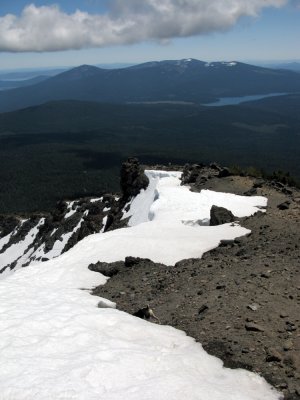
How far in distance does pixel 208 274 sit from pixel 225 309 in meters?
3.75

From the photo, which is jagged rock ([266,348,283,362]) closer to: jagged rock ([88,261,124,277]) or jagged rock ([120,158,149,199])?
jagged rock ([88,261,124,277])

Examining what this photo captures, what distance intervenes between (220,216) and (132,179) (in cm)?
3549

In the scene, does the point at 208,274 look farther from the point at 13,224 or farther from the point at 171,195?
the point at 13,224

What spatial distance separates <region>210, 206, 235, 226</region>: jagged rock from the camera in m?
28.0

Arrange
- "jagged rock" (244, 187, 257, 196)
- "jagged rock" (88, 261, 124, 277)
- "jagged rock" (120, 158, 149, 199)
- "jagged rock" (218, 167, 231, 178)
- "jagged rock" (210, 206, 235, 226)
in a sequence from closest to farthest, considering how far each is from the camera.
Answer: "jagged rock" (88, 261, 124, 277) < "jagged rock" (210, 206, 235, 226) < "jagged rock" (244, 187, 257, 196) < "jagged rock" (218, 167, 231, 178) < "jagged rock" (120, 158, 149, 199)

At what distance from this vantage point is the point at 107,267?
2109cm

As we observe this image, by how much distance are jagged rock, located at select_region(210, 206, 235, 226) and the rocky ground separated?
8.81 ft

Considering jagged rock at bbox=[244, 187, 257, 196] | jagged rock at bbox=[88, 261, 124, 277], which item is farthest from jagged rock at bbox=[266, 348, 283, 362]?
jagged rock at bbox=[244, 187, 257, 196]

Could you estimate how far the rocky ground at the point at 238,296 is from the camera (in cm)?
1158

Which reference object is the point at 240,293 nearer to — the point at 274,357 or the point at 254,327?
the point at 254,327

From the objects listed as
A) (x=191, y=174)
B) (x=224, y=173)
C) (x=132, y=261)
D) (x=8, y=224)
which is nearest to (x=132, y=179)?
(x=191, y=174)

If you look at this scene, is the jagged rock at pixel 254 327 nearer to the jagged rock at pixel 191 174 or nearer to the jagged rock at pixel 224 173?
the jagged rock at pixel 224 173

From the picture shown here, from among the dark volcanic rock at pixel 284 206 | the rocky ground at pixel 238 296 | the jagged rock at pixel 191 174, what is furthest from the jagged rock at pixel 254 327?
the jagged rock at pixel 191 174

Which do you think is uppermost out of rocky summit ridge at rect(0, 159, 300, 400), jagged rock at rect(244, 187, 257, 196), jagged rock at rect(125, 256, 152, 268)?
rocky summit ridge at rect(0, 159, 300, 400)
